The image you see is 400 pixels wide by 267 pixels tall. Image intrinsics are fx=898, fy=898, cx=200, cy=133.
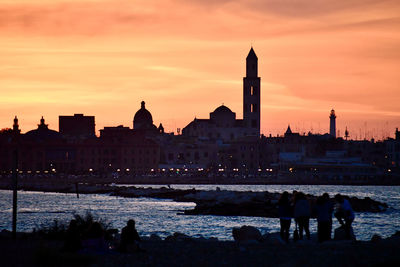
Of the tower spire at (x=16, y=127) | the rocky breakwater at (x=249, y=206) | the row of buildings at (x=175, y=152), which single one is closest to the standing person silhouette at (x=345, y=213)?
the rocky breakwater at (x=249, y=206)

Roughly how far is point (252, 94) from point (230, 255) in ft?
539

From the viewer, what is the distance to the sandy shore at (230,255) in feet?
62.7

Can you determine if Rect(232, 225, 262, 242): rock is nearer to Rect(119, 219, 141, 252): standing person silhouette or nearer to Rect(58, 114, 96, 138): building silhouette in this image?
Rect(119, 219, 141, 252): standing person silhouette

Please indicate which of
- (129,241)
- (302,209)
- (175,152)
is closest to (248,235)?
(302,209)

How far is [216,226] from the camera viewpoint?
148 feet

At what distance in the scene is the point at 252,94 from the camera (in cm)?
18475

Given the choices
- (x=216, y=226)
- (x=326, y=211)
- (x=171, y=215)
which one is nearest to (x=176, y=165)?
(x=171, y=215)

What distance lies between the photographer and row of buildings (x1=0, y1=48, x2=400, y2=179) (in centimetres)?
16612

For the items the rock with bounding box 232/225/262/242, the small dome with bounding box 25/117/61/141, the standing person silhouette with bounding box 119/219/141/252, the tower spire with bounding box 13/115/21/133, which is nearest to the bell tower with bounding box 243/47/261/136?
the small dome with bounding box 25/117/61/141

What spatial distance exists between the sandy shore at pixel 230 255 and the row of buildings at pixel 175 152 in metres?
138

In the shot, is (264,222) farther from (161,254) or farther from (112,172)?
(112,172)

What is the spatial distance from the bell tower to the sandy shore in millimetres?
161032

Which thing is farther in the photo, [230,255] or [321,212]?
[321,212]

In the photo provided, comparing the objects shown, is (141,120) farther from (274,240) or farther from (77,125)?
(274,240)
